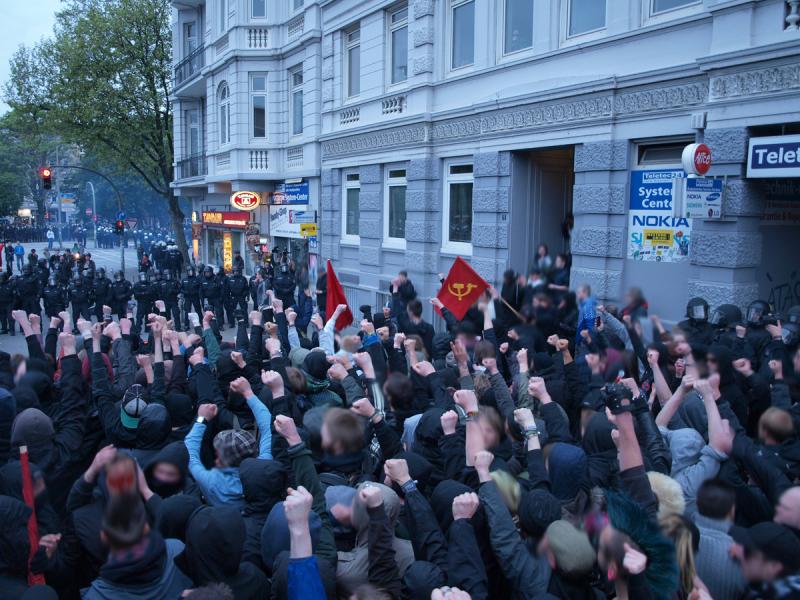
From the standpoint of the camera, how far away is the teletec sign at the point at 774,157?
7.51 meters

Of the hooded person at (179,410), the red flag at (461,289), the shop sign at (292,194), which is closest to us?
the hooded person at (179,410)

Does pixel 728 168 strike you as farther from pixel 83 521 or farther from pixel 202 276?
pixel 202 276

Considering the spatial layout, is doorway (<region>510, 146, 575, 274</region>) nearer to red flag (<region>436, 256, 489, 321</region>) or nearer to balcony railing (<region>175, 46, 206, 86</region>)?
red flag (<region>436, 256, 489, 321</region>)

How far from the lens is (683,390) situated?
408 cm

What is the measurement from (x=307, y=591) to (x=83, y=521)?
48.6 inches

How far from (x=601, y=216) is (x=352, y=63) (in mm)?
9481

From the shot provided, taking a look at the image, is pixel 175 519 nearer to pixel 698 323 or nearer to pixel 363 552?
pixel 363 552

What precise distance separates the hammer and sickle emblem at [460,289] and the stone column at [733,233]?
10.2 feet

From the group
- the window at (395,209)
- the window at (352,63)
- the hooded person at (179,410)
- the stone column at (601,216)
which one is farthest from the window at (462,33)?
the hooded person at (179,410)

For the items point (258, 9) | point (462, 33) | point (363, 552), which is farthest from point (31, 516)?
point (258, 9)

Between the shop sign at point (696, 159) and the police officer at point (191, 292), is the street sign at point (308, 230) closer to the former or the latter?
the police officer at point (191, 292)

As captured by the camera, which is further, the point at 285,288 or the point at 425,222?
the point at 285,288

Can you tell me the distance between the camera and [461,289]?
319 inches

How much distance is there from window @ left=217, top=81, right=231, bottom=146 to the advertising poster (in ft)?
52.7
